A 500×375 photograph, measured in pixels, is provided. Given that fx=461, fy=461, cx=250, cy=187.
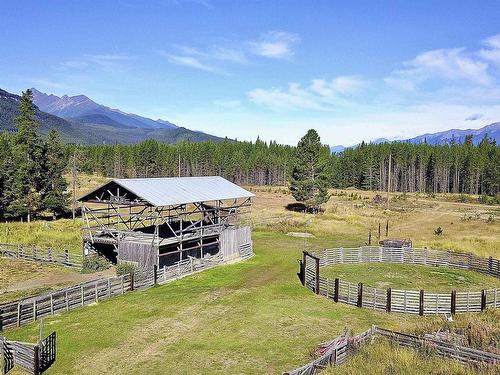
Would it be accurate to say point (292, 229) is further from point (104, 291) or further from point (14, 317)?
point (14, 317)

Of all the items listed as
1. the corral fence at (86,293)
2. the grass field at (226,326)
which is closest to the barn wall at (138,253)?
the corral fence at (86,293)

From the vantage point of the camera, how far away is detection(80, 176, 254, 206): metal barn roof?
109ft

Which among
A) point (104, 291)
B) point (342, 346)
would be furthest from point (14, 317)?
point (342, 346)

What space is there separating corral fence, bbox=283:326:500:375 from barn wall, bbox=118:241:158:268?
16239 mm

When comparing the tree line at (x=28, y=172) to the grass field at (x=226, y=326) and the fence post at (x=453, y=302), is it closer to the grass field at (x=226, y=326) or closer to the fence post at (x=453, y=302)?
the grass field at (x=226, y=326)

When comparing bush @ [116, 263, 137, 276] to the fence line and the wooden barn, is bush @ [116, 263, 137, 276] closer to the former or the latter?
the fence line

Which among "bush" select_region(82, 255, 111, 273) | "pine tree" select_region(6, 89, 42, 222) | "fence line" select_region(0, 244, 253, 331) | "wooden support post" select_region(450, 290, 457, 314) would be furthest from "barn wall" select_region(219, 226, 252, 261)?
"pine tree" select_region(6, 89, 42, 222)

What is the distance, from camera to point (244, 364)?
1850 centimetres

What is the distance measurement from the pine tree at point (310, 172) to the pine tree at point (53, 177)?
34470 millimetres

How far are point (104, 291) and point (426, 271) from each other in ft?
81.6

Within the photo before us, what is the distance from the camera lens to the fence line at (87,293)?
74.8 feet

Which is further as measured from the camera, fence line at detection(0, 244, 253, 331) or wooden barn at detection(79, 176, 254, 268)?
wooden barn at detection(79, 176, 254, 268)

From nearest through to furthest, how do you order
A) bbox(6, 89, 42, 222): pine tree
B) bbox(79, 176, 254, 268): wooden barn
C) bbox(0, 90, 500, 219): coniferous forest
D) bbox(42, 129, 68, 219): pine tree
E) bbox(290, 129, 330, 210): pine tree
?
bbox(79, 176, 254, 268): wooden barn
bbox(6, 89, 42, 222): pine tree
bbox(42, 129, 68, 219): pine tree
bbox(290, 129, 330, 210): pine tree
bbox(0, 90, 500, 219): coniferous forest

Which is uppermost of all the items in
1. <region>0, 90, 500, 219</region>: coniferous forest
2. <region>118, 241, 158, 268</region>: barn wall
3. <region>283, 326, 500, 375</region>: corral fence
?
<region>0, 90, 500, 219</region>: coniferous forest
